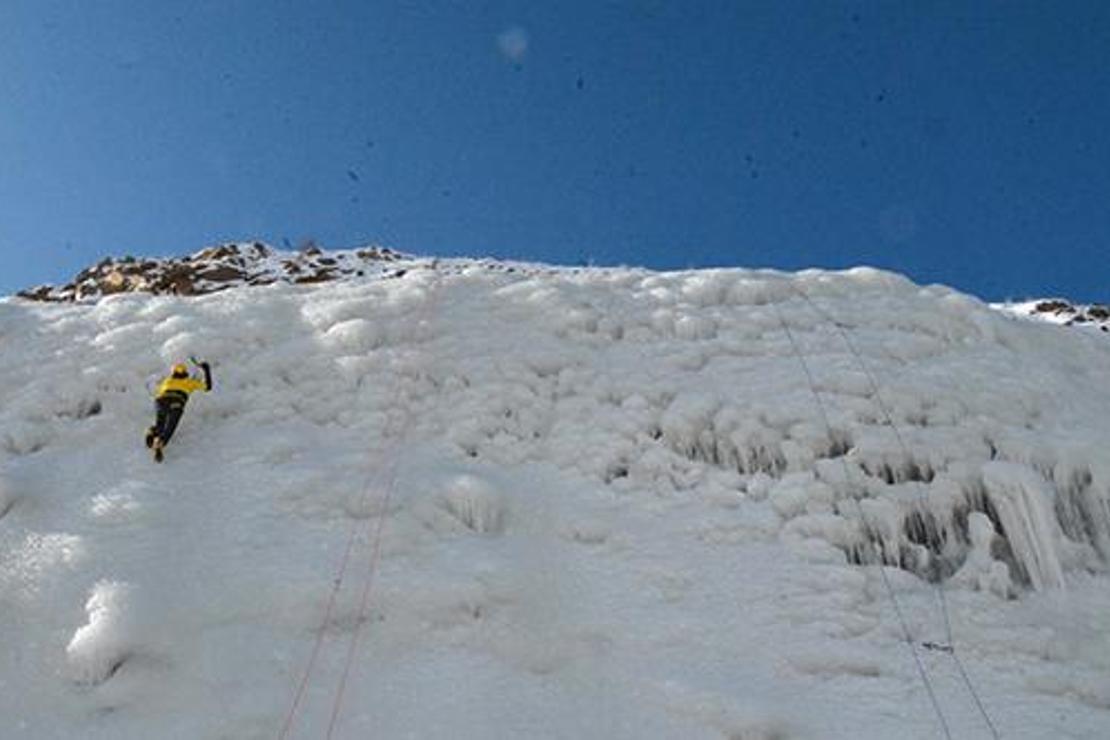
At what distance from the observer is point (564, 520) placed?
8352mm

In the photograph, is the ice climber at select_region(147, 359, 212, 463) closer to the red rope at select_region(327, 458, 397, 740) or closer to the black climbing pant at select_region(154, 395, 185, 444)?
the black climbing pant at select_region(154, 395, 185, 444)

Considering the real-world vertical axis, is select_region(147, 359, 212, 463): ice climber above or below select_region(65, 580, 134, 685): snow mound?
above

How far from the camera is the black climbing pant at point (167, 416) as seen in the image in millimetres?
9086

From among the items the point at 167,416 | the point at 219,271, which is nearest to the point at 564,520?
the point at 167,416

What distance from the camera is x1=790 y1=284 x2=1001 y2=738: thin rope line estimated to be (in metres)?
6.77

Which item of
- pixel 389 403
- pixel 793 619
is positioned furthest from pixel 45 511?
pixel 793 619

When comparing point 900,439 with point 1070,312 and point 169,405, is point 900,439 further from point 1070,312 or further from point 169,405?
point 1070,312

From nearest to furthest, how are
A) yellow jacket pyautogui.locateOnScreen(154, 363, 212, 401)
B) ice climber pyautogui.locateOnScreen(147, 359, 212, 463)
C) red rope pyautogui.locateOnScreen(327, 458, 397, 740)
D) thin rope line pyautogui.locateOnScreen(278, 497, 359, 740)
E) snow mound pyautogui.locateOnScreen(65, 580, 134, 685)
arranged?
thin rope line pyautogui.locateOnScreen(278, 497, 359, 740)
red rope pyautogui.locateOnScreen(327, 458, 397, 740)
snow mound pyautogui.locateOnScreen(65, 580, 134, 685)
ice climber pyautogui.locateOnScreen(147, 359, 212, 463)
yellow jacket pyautogui.locateOnScreen(154, 363, 212, 401)

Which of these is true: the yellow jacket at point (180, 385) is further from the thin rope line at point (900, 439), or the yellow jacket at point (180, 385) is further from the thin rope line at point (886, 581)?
the thin rope line at point (900, 439)

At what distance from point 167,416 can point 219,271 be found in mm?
11854

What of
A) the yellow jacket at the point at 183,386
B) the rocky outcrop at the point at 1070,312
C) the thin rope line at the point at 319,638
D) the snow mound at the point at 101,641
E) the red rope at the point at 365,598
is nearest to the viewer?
the thin rope line at the point at 319,638

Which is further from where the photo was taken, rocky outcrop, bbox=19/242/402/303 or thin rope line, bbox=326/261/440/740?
rocky outcrop, bbox=19/242/402/303

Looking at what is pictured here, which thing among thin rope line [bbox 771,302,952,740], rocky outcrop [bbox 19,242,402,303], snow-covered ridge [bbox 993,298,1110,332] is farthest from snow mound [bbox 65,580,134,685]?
snow-covered ridge [bbox 993,298,1110,332]

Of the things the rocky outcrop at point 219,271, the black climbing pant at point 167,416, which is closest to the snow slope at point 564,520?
the black climbing pant at point 167,416
